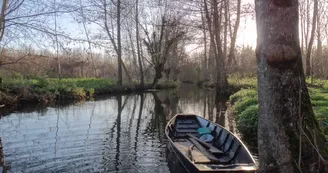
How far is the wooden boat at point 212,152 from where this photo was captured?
4.58 metres

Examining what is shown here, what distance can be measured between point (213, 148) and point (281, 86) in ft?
11.3

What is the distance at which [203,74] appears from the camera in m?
40.9

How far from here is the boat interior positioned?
5.26 meters

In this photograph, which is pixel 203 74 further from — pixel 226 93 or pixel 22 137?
pixel 22 137

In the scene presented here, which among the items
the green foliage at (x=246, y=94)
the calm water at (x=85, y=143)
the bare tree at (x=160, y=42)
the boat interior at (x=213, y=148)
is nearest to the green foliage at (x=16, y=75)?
the calm water at (x=85, y=143)

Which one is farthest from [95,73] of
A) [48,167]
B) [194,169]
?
[194,169]

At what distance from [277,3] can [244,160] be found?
10.1 ft

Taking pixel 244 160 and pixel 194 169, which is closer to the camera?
pixel 194 169

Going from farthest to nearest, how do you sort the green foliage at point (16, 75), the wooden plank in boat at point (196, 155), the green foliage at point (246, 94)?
the green foliage at point (16, 75), the green foliage at point (246, 94), the wooden plank in boat at point (196, 155)

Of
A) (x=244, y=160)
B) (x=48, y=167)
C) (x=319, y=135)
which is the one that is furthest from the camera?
(x=48, y=167)

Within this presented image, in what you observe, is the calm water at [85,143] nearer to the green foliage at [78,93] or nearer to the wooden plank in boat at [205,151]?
the wooden plank in boat at [205,151]

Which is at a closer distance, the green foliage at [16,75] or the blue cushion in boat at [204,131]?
the blue cushion in boat at [204,131]

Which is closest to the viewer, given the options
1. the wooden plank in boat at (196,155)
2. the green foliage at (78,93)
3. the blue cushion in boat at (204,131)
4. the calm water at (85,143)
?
the wooden plank in boat at (196,155)

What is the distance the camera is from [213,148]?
6.31 m
